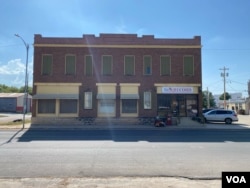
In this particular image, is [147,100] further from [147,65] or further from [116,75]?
[116,75]

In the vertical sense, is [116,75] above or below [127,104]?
above

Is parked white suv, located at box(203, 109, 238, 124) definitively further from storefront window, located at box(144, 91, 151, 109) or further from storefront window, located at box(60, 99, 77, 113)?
storefront window, located at box(60, 99, 77, 113)

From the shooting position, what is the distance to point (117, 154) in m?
11.4

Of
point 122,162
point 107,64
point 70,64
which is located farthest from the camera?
point 107,64

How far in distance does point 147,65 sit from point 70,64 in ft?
27.5

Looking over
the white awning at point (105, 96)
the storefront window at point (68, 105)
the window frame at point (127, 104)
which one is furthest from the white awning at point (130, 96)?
the storefront window at point (68, 105)

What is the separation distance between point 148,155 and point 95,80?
1928cm

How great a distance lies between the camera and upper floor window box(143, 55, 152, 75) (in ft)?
98.0

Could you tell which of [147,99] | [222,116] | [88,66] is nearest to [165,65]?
[147,99]

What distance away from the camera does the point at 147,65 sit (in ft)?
98.0

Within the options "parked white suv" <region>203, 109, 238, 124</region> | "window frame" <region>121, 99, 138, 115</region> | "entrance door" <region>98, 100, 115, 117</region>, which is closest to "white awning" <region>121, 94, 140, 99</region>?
"window frame" <region>121, 99, 138, 115</region>

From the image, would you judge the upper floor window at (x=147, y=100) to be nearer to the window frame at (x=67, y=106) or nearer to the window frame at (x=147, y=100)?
the window frame at (x=147, y=100)

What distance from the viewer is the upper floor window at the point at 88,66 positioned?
29656 mm

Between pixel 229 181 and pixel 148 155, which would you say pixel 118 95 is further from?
pixel 229 181
